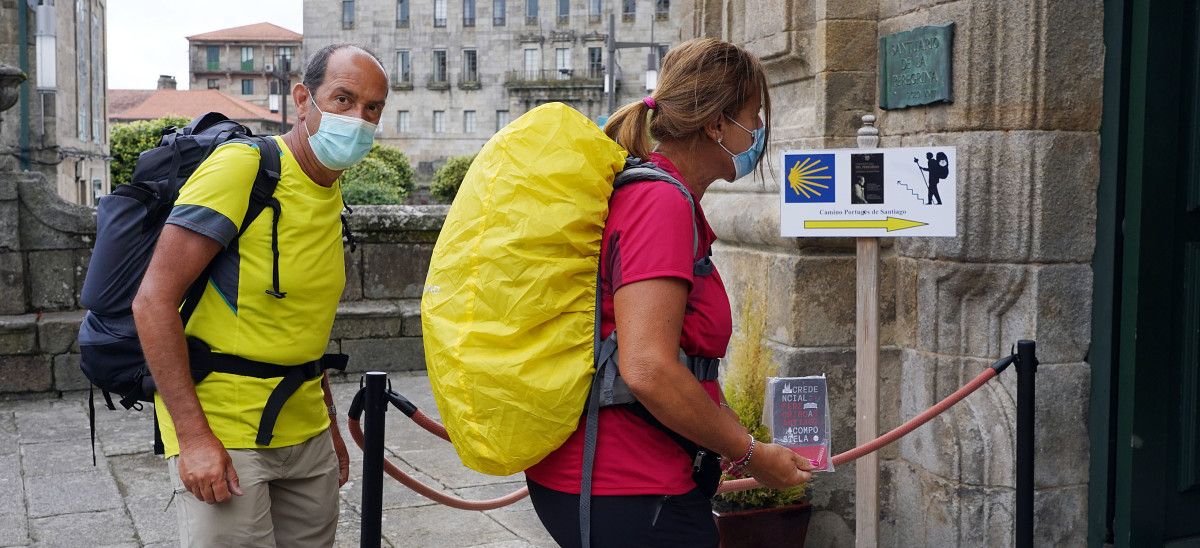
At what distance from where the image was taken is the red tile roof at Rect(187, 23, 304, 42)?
110 metres

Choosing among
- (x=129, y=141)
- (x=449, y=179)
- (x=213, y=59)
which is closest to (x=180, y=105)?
(x=213, y=59)

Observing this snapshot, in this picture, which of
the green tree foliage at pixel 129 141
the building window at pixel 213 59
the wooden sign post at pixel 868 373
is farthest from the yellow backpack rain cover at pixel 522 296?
the building window at pixel 213 59

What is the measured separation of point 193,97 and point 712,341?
9590cm

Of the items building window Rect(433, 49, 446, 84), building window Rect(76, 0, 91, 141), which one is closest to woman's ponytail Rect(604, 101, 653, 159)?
building window Rect(76, 0, 91, 141)

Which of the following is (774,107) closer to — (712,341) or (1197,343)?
(1197,343)

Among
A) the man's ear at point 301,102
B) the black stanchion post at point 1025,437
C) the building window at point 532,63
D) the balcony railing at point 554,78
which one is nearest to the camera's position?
the man's ear at point 301,102

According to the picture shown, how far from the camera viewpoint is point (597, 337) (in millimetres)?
2281

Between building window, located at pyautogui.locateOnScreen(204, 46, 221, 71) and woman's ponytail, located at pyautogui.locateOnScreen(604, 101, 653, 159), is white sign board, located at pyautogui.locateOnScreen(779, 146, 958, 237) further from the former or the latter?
building window, located at pyautogui.locateOnScreen(204, 46, 221, 71)

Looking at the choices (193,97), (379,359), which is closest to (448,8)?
(193,97)

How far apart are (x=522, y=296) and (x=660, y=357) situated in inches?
11.3

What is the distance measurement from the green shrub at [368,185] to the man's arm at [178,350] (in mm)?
31871

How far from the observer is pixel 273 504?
310cm

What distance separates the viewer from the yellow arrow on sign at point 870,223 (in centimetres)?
395

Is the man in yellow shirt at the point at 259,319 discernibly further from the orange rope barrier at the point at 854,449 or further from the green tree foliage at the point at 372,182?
the green tree foliage at the point at 372,182
